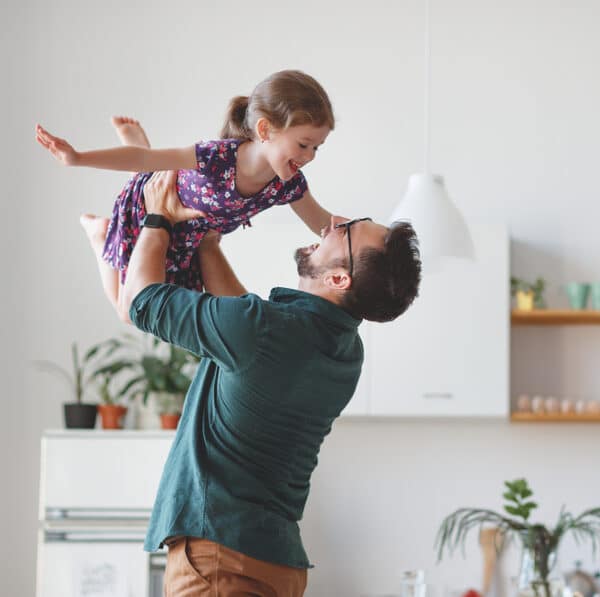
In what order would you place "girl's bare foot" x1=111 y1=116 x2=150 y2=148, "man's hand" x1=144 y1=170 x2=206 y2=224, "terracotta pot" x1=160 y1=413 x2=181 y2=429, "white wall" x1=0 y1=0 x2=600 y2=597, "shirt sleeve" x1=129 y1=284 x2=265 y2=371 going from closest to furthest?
1. "shirt sleeve" x1=129 y1=284 x2=265 y2=371
2. "man's hand" x1=144 y1=170 x2=206 y2=224
3. "girl's bare foot" x1=111 y1=116 x2=150 y2=148
4. "terracotta pot" x1=160 y1=413 x2=181 y2=429
5. "white wall" x1=0 y1=0 x2=600 y2=597

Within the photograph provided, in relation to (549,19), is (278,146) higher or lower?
lower

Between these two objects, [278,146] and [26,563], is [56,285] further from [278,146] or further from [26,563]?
[278,146]

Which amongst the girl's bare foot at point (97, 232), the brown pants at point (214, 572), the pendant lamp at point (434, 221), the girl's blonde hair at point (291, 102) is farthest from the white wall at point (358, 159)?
the girl's blonde hair at point (291, 102)

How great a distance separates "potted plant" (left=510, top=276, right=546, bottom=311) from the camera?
453 cm

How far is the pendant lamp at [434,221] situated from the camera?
332 cm

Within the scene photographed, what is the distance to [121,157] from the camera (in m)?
1.90

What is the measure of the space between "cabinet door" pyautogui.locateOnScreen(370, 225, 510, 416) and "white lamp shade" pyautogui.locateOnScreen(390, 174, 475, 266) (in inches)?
41.3

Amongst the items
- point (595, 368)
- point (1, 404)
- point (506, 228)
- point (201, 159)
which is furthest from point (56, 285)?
point (201, 159)

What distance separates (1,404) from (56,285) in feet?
1.96

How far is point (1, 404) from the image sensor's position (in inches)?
191

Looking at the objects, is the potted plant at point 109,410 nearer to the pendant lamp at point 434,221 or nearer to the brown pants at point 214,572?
the pendant lamp at point 434,221

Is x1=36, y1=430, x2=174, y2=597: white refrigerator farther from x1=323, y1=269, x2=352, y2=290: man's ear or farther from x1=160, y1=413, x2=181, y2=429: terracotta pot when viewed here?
x1=323, y1=269, x2=352, y2=290: man's ear

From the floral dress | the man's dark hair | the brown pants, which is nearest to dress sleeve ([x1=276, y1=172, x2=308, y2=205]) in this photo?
the floral dress

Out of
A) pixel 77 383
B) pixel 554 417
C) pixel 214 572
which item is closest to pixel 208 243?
pixel 214 572
